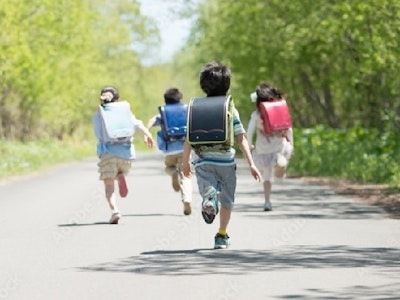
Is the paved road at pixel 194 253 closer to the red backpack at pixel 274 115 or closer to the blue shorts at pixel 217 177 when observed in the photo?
the blue shorts at pixel 217 177

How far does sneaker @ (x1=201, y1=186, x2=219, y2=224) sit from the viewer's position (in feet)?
37.0

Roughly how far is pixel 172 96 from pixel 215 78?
Result: 18.6ft

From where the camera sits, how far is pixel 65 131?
280 feet

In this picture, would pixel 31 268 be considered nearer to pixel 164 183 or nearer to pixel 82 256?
pixel 82 256

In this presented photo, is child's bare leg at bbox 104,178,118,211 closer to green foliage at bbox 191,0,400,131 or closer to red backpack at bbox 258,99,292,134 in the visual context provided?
red backpack at bbox 258,99,292,134

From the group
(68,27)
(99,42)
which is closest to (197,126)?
(68,27)

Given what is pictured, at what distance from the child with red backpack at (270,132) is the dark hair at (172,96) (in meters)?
1.15

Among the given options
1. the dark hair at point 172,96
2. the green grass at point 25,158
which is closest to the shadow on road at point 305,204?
the dark hair at point 172,96

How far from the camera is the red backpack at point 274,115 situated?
1741 centimetres

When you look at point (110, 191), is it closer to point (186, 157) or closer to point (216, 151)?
point (186, 157)

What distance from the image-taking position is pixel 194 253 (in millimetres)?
11562

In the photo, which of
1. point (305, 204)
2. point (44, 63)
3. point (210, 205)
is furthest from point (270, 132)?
point (44, 63)

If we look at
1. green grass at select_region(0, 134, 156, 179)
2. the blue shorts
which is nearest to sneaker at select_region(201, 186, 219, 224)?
the blue shorts

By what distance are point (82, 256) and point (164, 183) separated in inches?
669
